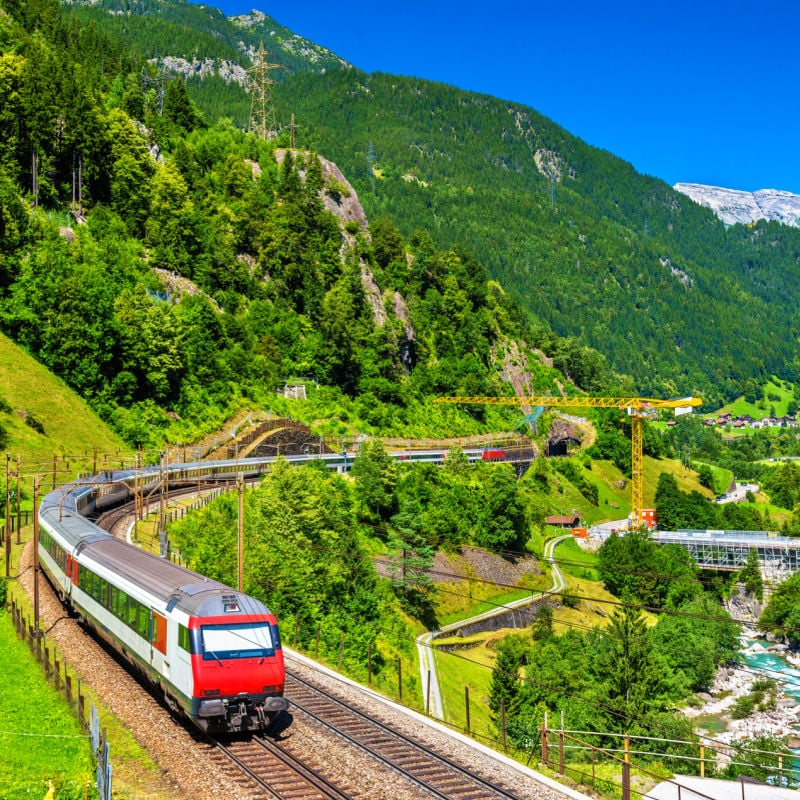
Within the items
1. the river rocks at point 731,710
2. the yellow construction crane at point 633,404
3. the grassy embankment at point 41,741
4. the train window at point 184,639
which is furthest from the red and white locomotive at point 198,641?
the yellow construction crane at point 633,404

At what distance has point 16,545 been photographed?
172 ft

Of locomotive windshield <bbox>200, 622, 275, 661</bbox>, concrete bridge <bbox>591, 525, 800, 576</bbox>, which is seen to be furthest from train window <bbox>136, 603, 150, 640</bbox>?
concrete bridge <bbox>591, 525, 800, 576</bbox>

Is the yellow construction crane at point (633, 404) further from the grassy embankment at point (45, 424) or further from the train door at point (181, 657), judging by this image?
the train door at point (181, 657)

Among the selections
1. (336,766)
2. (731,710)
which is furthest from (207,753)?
(731,710)

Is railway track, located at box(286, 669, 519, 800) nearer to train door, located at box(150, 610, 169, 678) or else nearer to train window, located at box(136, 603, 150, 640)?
train door, located at box(150, 610, 169, 678)

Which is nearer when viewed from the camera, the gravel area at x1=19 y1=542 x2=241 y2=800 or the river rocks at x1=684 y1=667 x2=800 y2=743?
the gravel area at x1=19 y1=542 x2=241 y2=800

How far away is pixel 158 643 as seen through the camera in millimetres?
25984

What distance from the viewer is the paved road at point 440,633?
51.8m

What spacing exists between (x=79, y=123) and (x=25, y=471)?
169 ft

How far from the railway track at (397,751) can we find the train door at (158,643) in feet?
15.4

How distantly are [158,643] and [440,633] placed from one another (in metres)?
46.8

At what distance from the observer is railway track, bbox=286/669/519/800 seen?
74.5ft

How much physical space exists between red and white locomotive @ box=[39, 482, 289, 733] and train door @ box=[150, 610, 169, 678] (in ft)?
0.09

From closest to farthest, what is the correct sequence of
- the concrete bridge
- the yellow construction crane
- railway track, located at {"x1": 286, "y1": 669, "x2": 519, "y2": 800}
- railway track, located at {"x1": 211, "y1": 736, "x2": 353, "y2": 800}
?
railway track, located at {"x1": 211, "y1": 736, "x2": 353, "y2": 800} < railway track, located at {"x1": 286, "y1": 669, "x2": 519, "y2": 800} < the concrete bridge < the yellow construction crane
